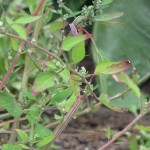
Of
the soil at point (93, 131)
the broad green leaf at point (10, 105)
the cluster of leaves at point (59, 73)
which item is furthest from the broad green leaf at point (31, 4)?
the soil at point (93, 131)

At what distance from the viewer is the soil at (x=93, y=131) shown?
6.88ft

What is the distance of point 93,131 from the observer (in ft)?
7.39

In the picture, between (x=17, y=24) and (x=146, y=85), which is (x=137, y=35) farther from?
(x=17, y=24)

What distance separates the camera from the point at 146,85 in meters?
2.77

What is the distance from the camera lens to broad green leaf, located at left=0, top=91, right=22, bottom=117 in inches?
43.1

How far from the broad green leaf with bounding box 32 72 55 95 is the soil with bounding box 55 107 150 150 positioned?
3.31 feet

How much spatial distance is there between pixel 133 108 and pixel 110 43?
65 cm

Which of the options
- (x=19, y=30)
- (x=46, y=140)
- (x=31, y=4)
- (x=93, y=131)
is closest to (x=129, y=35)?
(x=93, y=131)

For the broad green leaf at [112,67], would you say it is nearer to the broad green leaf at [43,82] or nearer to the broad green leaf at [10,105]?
the broad green leaf at [43,82]

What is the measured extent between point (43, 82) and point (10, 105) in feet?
0.52

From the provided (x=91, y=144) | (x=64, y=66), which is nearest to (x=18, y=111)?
(x=64, y=66)

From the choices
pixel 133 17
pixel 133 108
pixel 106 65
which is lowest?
pixel 133 108

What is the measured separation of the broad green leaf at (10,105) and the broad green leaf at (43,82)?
139 mm

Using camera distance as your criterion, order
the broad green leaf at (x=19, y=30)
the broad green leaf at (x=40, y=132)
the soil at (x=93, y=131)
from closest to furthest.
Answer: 1. the broad green leaf at (x=19, y=30)
2. the broad green leaf at (x=40, y=132)
3. the soil at (x=93, y=131)
